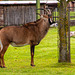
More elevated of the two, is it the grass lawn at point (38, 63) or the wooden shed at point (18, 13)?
the wooden shed at point (18, 13)

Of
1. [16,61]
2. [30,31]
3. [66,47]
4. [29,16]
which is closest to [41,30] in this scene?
[30,31]

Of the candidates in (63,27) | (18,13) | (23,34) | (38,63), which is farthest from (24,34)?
(18,13)

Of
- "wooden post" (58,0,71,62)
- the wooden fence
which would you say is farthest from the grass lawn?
the wooden fence

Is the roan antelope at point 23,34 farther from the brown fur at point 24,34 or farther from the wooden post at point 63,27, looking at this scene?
the wooden post at point 63,27

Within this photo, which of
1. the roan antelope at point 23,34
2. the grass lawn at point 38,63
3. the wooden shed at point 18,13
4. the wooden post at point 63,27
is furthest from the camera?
the wooden shed at point 18,13

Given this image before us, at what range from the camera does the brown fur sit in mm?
11883

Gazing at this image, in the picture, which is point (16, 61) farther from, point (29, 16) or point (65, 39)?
point (29, 16)

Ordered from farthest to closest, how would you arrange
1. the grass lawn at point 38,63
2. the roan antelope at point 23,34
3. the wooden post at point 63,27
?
the wooden post at point 63,27
the roan antelope at point 23,34
the grass lawn at point 38,63

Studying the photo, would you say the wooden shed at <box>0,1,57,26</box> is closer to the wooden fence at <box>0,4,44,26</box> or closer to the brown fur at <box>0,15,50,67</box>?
the wooden fence at <box>0,4,44,26</box>

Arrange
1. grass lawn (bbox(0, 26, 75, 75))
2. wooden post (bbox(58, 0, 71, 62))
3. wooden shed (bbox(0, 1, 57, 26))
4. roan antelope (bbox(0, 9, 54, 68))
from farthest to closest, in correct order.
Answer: wooden shed (bbox(0, 1, 57, 26)) < wooden post (bbox(58, 0, 71, 62)) < roan antelope (bbox(0, 9, 54, 68)) < grass lawn (bbox(0, 26, 75, 75))

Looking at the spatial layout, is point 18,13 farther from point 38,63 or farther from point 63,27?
point 63,27

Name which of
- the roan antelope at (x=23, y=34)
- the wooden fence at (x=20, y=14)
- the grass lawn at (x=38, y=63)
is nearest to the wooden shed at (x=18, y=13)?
the wooden fence at (x=20, y=14)

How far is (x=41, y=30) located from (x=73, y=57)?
3204 millimetres

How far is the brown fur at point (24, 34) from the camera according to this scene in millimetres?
11883
